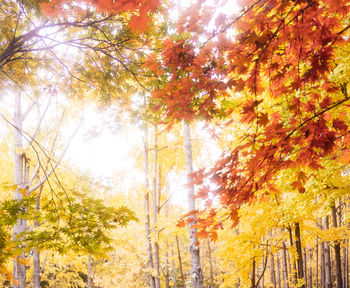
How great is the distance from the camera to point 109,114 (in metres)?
3.46

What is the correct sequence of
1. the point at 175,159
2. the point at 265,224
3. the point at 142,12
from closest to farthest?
the point at 142,12, the point at 265,224, the point at 175,159

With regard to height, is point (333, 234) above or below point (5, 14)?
below

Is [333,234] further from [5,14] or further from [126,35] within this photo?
[5,14]

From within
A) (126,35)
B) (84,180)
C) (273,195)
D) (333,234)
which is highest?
(126,35)

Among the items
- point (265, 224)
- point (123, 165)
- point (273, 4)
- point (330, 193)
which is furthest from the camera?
point (123, 165)

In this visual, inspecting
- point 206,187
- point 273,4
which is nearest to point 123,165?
point 206,187

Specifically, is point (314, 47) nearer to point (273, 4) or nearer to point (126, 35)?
point (273, 4)

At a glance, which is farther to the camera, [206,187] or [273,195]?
[273,195]

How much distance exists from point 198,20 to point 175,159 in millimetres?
7835

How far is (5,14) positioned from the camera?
9.56 ft

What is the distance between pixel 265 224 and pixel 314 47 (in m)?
4.57

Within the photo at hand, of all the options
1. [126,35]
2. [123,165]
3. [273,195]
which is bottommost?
[273,195]

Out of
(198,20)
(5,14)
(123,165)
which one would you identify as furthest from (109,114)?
(123,165)

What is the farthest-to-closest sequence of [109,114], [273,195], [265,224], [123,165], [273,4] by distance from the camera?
[123,165], [273,195], [265,224], [109,114], [273,4]
